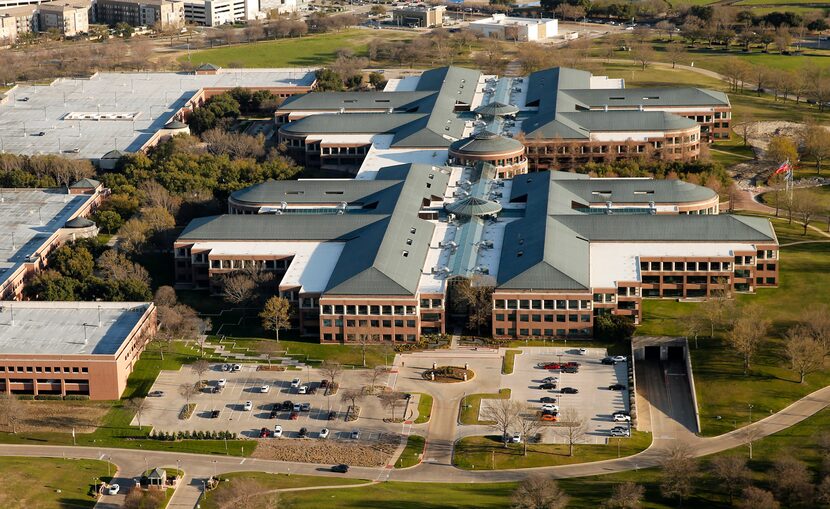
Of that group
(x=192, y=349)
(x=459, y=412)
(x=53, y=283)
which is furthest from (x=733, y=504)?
(x=53, y=283)

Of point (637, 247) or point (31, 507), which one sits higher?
point (637, 247)

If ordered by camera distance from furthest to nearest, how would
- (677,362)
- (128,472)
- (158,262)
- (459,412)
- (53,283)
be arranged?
1. (158,262)
2. (53,283)
3. (677,362)
4. (459,412)
5. (128,472)

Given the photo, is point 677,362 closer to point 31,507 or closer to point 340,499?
point 340,499

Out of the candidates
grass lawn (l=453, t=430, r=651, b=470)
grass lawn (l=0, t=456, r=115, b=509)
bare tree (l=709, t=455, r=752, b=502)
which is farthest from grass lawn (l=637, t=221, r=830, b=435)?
grass lawn (l=0, t=456, r=115, b=509)

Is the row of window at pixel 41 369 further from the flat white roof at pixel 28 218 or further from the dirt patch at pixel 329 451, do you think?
the flat white roof at pixel 28 218

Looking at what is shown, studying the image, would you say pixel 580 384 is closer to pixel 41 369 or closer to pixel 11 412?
pixel 41 369

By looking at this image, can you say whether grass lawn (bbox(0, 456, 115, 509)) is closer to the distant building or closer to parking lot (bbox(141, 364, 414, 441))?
parking lot (bbox(141, 364, 414, 441))
